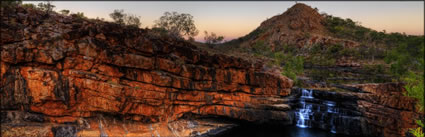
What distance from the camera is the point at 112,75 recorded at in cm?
2211

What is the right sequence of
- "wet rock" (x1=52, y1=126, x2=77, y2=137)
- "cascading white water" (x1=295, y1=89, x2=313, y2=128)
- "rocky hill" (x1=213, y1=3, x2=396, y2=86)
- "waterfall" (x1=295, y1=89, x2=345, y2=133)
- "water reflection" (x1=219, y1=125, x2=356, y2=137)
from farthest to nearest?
"rocky hill" (x1=213, y1=3, x2=396, y2=86) → "cascading white water" (x1=295, y1=89, x2=313, y2=128) → "waterfall" (x1=295, y1=89, x2=345, y2=133) → "water reflection" (x1=219, y1=125, x2=356, y2=137) → "wet rock" (x1=52, y1=126, x2=77, y2=137)

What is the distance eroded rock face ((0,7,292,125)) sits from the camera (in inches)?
757

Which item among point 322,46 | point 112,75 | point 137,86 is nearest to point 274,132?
point 137,86

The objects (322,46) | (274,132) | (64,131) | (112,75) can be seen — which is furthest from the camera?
(322,46)

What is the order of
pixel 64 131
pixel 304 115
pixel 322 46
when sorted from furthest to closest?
pixel 322 46, pixel 304 115, pixel 64 131

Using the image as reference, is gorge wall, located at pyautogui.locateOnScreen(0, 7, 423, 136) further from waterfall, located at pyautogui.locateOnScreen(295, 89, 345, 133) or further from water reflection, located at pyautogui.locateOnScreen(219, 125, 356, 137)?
water reflection, located at pyautogui.locateOnScreen(219, 125, 356, 137)

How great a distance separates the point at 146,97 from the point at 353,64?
47.7m

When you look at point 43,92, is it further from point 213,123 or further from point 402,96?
point 402,96

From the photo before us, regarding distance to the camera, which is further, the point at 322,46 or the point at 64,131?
the point at 322,46

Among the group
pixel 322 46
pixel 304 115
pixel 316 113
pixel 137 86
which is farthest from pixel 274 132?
pixel 322 46

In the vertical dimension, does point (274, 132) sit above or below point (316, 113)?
below

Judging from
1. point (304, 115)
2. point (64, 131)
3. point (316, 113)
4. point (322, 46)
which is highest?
point (322, 46)

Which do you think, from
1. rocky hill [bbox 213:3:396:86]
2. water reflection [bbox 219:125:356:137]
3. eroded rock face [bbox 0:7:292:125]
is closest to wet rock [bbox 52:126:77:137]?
eroded rock face [bbox 0:7:292:125]

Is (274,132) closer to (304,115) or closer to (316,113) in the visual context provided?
(304,115)
